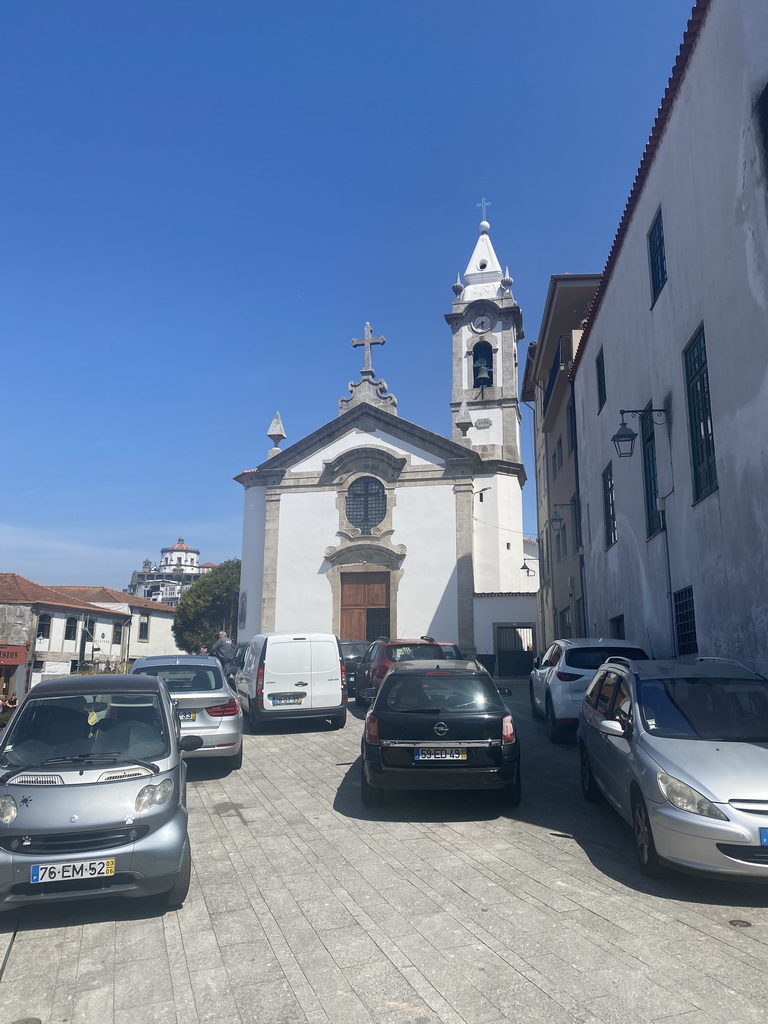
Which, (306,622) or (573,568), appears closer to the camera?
(573,568)

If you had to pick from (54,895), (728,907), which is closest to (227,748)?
(54,895)

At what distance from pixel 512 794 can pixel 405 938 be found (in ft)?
11.2

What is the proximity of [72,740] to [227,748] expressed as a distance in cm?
425

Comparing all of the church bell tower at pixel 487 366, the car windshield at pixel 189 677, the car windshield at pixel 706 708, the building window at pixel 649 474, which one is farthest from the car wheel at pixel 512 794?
the church bell tower at pixel 487 366

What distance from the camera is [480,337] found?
38.1m

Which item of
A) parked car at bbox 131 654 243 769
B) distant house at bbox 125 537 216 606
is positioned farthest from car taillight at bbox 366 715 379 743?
distant house at bbox 125 537 216 606

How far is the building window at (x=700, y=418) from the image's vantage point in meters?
10.6

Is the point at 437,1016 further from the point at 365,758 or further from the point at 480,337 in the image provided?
the point at 480,337

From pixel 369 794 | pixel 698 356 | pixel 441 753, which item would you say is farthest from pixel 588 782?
pixel 698 356

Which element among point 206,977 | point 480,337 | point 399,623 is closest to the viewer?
point 206,977

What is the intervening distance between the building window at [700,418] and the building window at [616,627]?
206 inches

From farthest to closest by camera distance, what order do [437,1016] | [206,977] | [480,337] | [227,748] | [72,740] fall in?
[480,337], [227,748], [72,740], [206,977], [437,1016]

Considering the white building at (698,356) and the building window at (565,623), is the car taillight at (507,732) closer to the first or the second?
the white building at (698,356)

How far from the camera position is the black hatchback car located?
296 inches
